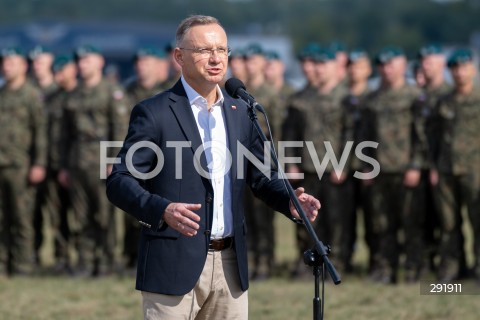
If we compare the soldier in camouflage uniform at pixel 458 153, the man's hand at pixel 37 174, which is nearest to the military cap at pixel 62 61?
the man's hand at pixel 37 174

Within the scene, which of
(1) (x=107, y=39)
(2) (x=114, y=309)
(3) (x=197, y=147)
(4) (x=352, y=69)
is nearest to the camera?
(3) (x=197, y=147)

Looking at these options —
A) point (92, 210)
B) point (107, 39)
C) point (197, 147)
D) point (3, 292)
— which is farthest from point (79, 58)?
point (107, 39)

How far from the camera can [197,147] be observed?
4.98 meters

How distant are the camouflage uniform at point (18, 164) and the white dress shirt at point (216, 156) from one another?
6276mm

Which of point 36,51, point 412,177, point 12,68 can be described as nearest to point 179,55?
point 412,177

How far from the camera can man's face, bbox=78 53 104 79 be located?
11086 millimetres

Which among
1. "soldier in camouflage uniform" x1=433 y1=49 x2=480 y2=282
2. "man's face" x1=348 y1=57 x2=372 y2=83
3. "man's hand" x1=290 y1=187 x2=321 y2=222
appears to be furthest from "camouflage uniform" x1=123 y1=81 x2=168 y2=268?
"man's hand" x1=290 y1=187 x2=321 y2=222

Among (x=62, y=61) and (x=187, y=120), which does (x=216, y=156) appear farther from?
(x=62, y=61)

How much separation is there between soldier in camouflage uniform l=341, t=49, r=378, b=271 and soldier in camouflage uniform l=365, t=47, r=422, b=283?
13 centimetres

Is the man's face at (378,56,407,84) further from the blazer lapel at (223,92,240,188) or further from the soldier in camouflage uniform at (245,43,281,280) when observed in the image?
the blazer lapel at (223,92,240,188)

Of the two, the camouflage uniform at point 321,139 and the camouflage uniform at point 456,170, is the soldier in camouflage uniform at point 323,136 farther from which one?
the camouflage uniform at point 456,170

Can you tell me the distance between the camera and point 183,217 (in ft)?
15.0

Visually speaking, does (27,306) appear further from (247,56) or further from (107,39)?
(107,39)

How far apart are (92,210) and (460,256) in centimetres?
370
